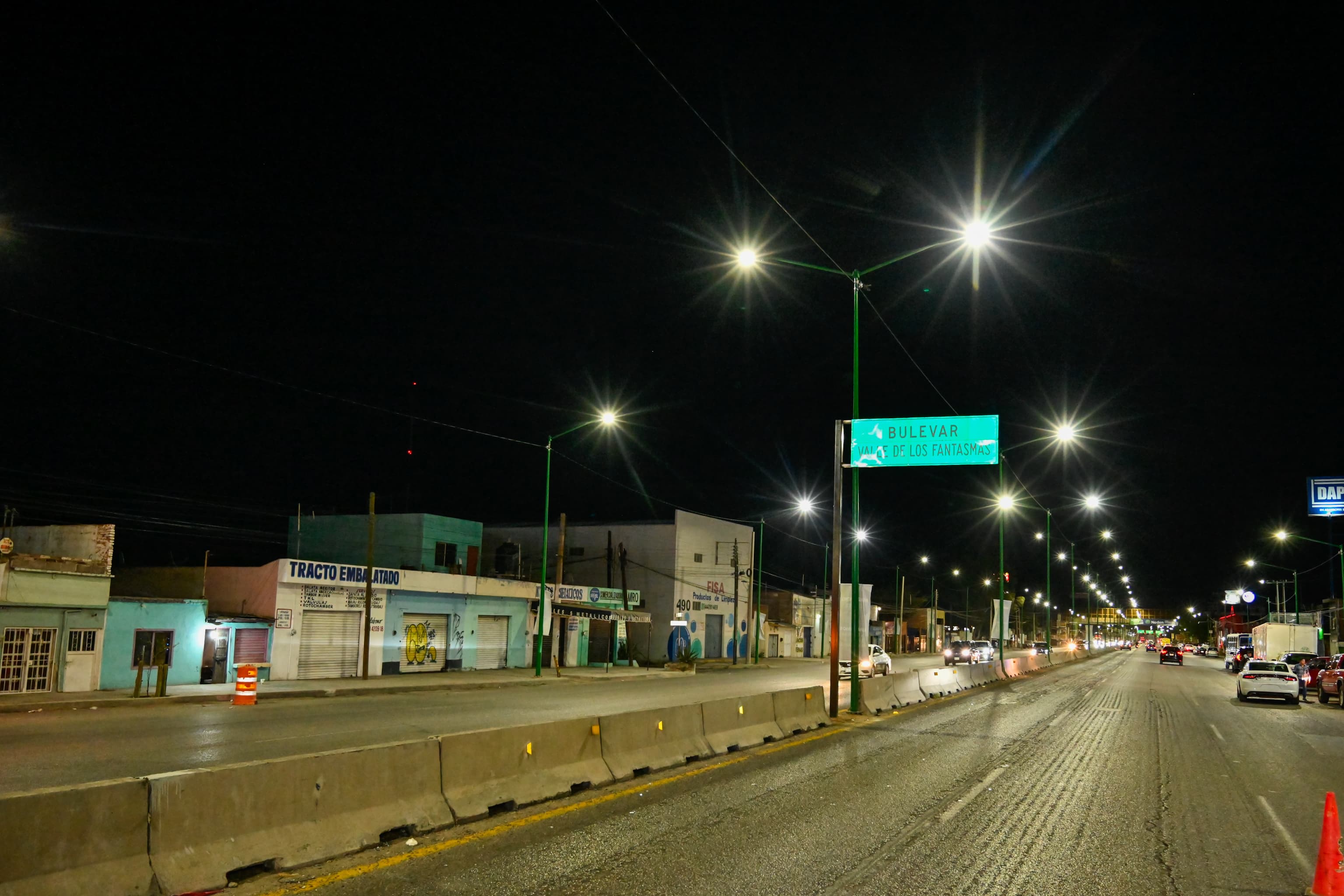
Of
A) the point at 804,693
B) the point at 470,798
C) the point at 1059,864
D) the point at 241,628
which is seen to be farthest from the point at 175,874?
the point at 241,628

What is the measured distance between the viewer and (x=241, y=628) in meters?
33.3

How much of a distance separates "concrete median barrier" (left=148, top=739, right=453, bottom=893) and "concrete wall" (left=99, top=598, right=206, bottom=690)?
77.1 feet

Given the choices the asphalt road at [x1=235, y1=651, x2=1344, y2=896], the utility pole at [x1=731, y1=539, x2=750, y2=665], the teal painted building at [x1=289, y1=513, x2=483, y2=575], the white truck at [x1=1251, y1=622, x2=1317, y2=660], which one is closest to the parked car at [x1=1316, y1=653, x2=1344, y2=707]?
the asphalt road at [x1=235, y1=651, x2=1344, y2=896]

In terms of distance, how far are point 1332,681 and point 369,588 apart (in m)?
32.4

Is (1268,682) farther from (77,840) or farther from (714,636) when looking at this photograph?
(714,636)

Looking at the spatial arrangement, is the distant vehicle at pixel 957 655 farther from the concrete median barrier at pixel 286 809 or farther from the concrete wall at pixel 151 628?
the concrete median barrier at pixel 286 809

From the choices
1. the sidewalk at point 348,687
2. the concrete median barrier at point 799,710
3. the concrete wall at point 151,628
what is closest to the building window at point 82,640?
the concrete wall at point 151,628

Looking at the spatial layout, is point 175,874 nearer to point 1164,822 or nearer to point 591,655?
point 1164,822

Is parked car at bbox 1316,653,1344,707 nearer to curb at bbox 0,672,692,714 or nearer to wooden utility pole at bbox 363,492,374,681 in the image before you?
curb at bbox 0,672,692,714

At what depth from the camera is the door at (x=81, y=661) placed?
89.0ft

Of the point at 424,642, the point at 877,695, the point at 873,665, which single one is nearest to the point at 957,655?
the point at 873,665

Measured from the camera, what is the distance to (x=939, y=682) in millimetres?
30172

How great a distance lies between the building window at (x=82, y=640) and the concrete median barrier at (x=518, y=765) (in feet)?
70.0

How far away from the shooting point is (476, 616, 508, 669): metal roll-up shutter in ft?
148
